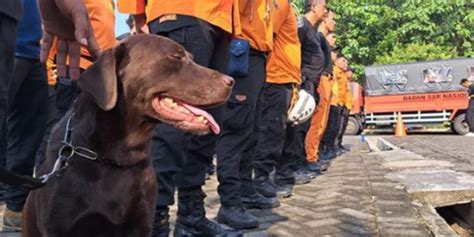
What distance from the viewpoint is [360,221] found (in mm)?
4461

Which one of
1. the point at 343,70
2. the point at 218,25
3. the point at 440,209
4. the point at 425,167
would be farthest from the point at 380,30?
the point at 218,25

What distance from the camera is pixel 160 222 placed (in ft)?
10.6

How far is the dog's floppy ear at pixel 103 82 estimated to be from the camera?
8.20ft

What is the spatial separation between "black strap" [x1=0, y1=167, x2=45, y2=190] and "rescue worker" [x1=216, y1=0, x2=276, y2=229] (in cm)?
193

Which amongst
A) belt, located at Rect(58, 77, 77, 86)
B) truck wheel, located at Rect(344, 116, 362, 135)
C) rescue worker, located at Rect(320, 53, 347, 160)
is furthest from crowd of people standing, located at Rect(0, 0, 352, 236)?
truck wheel, located at Rect(344, 116, 362, 135)

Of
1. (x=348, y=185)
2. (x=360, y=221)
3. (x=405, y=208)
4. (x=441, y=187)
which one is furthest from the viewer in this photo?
(x=348, y=185)

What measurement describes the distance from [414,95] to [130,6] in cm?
2326

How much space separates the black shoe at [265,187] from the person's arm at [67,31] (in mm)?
2068

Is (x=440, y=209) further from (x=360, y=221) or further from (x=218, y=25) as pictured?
(x=218, y=25)

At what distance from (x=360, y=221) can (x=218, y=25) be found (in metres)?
1.98

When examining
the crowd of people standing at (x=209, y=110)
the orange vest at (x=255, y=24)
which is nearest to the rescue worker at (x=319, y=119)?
the crowd of people standing at (x=209, y=110)

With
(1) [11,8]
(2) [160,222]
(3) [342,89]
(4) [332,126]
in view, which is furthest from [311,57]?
(3) [342,89]

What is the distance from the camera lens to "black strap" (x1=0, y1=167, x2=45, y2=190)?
6.82ft

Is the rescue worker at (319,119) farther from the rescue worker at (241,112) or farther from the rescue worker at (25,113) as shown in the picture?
the rescue worker at (25,113)
